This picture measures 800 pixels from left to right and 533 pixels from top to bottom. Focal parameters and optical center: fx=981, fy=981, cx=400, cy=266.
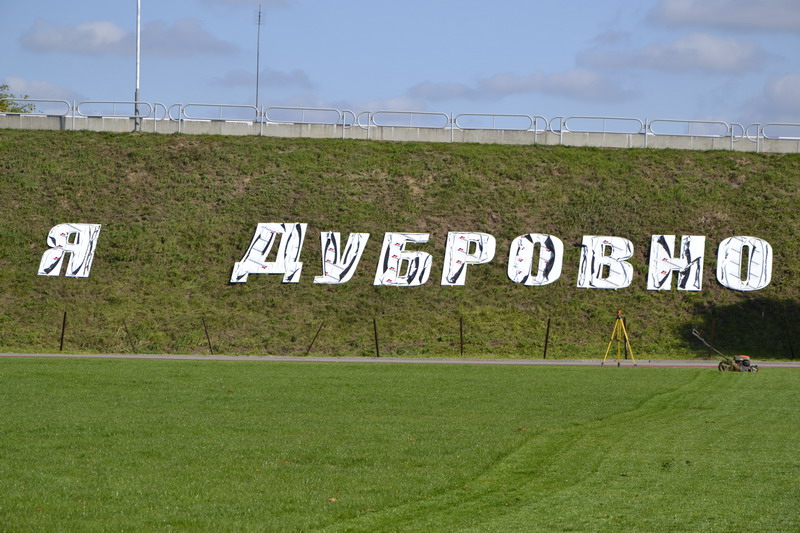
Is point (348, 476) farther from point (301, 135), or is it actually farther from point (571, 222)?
point (301, 135)

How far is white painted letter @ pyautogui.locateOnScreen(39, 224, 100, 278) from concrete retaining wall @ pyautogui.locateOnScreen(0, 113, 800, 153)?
10227 mm

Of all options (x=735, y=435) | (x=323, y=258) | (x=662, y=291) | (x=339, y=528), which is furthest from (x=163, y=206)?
(x=339, y=528)

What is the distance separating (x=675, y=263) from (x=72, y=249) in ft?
92.5

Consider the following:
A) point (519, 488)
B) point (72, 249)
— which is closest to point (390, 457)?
point (519, 488)

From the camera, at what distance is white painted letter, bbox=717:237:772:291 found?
146 feet

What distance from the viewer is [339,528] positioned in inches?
404

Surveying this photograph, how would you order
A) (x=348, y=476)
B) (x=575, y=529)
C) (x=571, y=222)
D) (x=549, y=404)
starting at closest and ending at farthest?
1. (x=575, y=529)
2. (x=348, y=476)
3. (x=549, y=404)
4. (x=571, y=222)

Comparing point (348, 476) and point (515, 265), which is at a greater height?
point (515, 265)

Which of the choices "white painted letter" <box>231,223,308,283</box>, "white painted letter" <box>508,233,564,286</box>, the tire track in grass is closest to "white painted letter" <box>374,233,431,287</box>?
"white painted letter" <box>231,223,308,283</box>

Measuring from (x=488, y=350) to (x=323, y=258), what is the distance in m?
10.1

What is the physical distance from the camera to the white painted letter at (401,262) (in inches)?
1779

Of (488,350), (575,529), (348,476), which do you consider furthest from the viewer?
(488,350)

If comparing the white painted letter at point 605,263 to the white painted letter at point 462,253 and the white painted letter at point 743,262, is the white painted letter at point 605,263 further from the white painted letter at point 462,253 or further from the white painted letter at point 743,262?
the white painted letter at point 462,253

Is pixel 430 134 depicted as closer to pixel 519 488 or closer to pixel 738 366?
pixel 738 366
